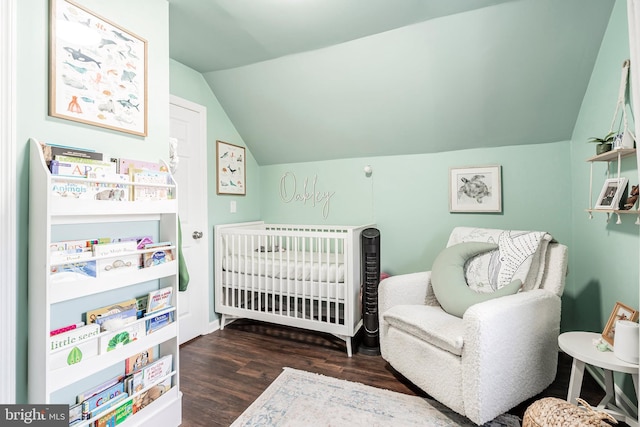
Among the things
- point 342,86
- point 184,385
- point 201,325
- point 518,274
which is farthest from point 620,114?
point 201,325

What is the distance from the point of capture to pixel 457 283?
6.13 feet

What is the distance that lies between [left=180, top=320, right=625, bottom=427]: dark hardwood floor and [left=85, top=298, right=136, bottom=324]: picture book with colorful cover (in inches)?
28.6

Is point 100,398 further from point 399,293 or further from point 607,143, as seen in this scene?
point 607,143

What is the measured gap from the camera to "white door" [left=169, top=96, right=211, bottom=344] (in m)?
2.44

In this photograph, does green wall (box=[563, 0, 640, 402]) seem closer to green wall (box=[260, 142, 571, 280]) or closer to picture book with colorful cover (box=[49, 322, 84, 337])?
green wall (box=[260, 142, 571, 280])

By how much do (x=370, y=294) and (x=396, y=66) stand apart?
1.75 meters

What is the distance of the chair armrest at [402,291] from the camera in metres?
2.03

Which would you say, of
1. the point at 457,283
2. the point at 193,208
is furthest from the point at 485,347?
the point at 193,208

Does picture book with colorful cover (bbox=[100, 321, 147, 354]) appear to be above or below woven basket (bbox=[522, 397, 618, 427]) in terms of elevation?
above

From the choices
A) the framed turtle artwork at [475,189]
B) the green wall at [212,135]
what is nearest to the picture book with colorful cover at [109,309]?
the green wall at [212,135]

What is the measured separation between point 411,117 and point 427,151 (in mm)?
392

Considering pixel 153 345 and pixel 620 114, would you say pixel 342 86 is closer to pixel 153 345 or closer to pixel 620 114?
pixel 620 114

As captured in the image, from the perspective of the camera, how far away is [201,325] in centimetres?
263

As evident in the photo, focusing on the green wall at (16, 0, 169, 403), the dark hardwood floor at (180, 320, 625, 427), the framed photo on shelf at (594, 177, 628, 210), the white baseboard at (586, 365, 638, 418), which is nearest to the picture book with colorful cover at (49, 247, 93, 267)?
the green wall at (16, 0, 169, 403)
